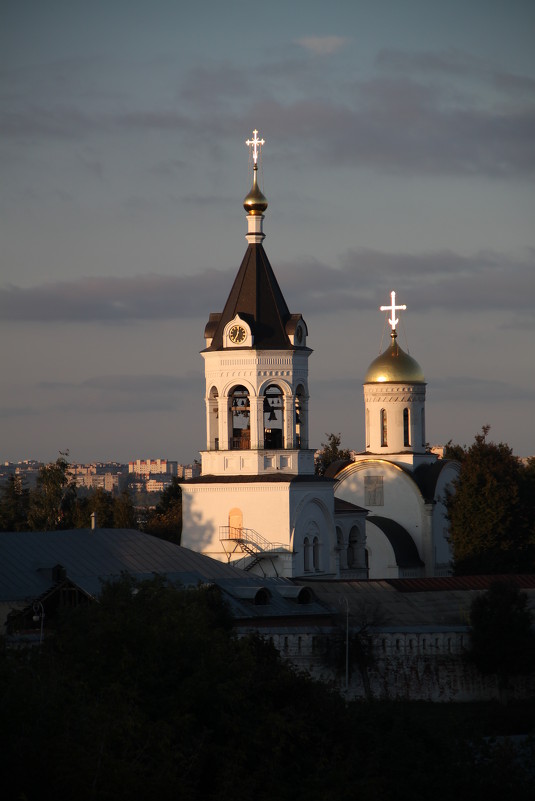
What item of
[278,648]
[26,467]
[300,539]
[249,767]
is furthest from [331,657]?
[26,467]

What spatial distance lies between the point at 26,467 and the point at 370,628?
143506 mm

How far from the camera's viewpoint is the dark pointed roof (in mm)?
40750

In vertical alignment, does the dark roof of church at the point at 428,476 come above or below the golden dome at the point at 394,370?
below

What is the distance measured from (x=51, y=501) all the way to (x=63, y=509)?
2.59 m

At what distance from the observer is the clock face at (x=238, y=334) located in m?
40.6

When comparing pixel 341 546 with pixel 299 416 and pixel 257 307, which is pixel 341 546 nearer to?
pixel 299 416

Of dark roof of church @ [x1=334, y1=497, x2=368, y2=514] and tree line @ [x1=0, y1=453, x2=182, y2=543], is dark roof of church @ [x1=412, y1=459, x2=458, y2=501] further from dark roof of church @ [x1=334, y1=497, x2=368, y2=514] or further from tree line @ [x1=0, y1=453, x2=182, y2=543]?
tree line @ [x1=0, y1=453, x2=182, y2=543]

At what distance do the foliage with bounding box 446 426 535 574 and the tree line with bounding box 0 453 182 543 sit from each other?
30.9 ft

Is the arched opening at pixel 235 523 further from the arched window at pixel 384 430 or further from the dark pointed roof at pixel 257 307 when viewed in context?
the arched window at pixel 384 430

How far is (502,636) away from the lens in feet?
116

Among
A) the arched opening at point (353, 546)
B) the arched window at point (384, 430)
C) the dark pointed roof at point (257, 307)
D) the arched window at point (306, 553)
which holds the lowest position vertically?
the arched window at point (306, 553)

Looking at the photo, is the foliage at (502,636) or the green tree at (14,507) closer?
the foliage at (502,636)

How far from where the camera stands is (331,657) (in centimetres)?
3466

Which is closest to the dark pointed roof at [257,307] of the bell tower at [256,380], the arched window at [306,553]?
the bell tower at [256,380]
